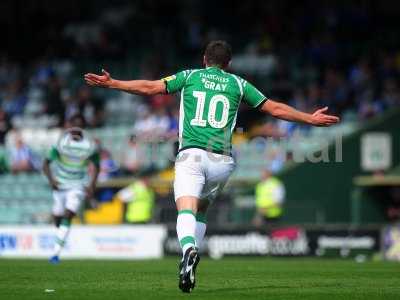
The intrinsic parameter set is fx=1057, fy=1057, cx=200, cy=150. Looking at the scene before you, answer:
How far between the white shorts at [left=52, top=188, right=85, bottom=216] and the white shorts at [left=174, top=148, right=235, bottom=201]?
7.60 m

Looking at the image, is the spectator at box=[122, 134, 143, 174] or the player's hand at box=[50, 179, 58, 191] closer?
the player's hand at box=[50, 179, 58, 191]

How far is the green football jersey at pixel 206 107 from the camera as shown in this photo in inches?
420

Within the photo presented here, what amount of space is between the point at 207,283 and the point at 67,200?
708 cm

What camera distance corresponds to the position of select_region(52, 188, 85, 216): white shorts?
717 inches

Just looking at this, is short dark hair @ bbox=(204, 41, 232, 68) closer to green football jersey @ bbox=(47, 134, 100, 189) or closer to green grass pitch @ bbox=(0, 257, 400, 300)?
green grass pitch @ bbox=(0, 257, 400, 300)

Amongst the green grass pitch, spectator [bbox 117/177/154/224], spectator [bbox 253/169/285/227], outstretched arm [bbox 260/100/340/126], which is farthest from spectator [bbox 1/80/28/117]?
outstretched arm [bbox 260/100/340/126]

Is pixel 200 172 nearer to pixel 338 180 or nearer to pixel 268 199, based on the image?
pixel 268 199

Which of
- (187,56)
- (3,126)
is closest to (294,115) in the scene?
(3,126)

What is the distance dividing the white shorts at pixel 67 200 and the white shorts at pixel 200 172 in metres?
7.60

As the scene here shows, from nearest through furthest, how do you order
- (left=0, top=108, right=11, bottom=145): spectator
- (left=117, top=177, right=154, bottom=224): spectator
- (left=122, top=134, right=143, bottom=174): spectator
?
(left=117, top=177, right=154, bottom=224): spectator
(left=122, top=134, right=143, bottom=174): spectator
(left=0, top=108, right=11, bottom=145): spectator

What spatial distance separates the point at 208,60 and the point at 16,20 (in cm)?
2677

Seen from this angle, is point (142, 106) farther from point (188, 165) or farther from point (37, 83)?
point (188, 165)

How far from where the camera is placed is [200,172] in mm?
10531

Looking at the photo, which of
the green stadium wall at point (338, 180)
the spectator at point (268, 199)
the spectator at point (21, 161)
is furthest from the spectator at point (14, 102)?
the spectator at point (268, 199)
